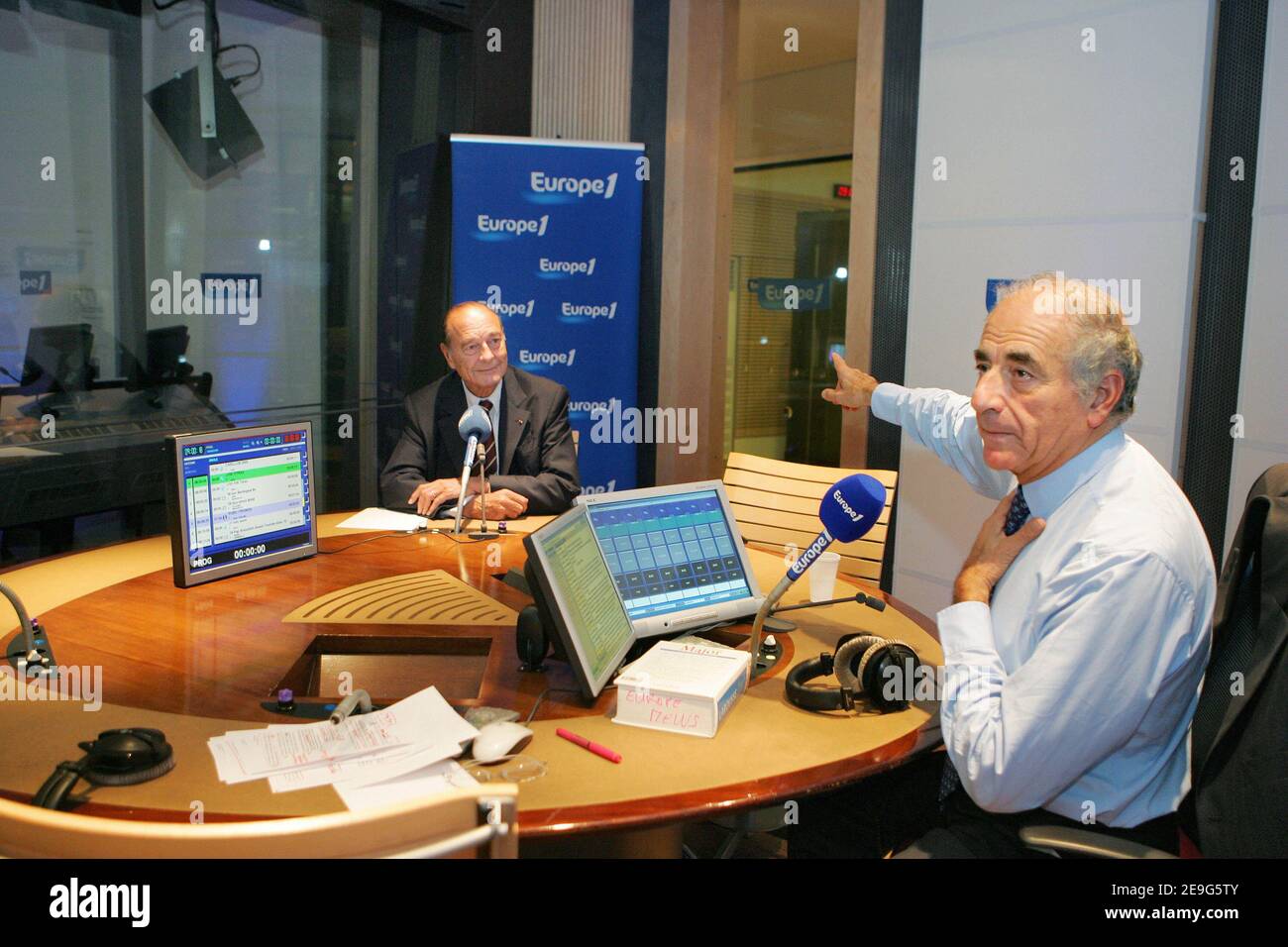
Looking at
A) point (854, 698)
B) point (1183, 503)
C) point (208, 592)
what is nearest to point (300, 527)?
point (208, 592)

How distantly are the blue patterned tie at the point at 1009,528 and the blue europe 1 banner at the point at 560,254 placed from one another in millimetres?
3448

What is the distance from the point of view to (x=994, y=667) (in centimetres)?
168

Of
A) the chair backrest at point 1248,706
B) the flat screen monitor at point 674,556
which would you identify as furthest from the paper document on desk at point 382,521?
the chair backrest at point 1248,706

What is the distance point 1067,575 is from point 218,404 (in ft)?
13.7

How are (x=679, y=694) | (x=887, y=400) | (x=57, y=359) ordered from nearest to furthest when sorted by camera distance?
(x=679, y=694) → (x=887, y=400) → (x=57, y=359)

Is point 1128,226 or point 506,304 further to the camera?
point 506,304

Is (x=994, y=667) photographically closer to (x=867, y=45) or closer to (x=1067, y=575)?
(x=1067, y=575)

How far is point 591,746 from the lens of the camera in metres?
1.61

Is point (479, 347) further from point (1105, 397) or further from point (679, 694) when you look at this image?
point (1105, 397)

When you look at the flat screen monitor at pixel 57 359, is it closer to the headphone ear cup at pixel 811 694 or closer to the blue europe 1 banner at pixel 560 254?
the blue europe 1 banner at pixel 560 254

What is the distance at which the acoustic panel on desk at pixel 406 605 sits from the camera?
2234mm

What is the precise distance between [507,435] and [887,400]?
1.47 meters

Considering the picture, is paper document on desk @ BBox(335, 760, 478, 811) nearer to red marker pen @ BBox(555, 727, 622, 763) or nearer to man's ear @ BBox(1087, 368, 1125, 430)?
red marker pen @ BBox(555, 727, 622, 763)

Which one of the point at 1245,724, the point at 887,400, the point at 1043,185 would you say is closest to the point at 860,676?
the point at 1245,724
